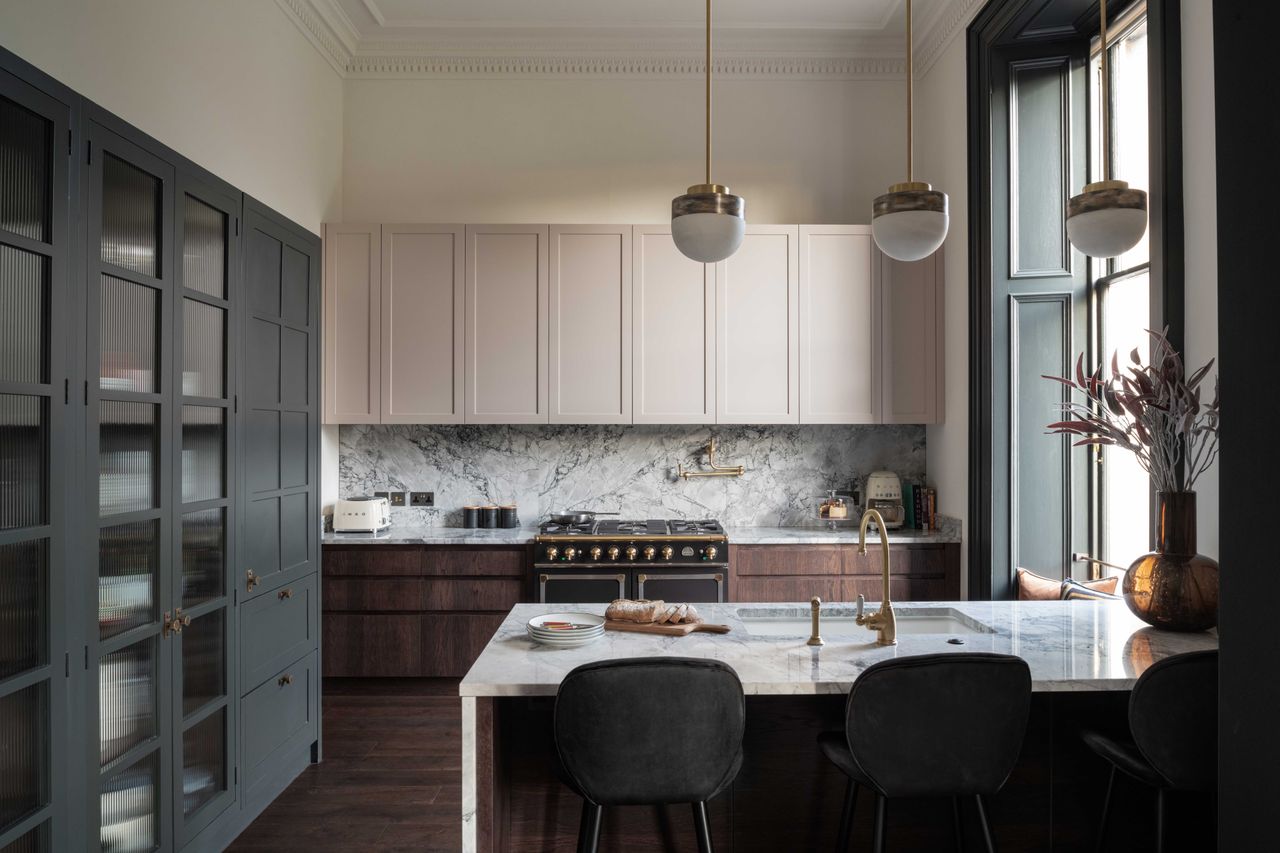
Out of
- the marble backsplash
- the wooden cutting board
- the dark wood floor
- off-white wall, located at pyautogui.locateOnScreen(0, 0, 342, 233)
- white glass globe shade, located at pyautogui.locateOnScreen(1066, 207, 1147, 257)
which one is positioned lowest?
the dark wood floor

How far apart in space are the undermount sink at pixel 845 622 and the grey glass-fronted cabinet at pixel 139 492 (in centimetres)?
183

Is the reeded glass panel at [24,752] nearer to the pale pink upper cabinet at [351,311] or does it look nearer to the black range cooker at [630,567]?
the black range cooker at [630,567]

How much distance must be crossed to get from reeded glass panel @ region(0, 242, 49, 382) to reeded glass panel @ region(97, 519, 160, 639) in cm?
51

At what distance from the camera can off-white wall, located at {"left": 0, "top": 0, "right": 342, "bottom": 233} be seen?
90.3 inches

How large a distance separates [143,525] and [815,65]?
438 cm

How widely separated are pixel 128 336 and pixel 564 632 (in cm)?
154

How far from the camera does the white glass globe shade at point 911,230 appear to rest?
2.14 metres

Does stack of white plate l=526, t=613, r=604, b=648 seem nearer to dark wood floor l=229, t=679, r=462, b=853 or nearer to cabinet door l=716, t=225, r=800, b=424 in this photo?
dark wood floor l=229, t=679, r=462, b=853

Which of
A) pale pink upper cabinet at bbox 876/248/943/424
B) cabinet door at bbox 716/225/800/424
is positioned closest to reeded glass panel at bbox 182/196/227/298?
cabinet door at bbox 716/225/800/424

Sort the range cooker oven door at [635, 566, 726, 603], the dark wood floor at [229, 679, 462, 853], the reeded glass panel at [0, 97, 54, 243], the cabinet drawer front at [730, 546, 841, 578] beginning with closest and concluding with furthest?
the reeded glass panel at [0, 97, 54, 243] → the dark wood floor at [229, 679, 462, 853] → the range cooker oven door at [635, 566, 726, 603] → the cabinet drawer front at [730, 546, 841, 578]

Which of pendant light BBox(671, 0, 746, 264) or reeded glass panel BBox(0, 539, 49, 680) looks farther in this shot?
pendant light BBox(671, 0, 746, 264)

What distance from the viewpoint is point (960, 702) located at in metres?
1.80

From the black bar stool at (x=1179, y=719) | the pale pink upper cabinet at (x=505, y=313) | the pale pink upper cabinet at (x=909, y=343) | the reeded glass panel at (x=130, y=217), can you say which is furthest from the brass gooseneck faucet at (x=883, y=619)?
the pale pink upper cabinet at (x=505, y=313)

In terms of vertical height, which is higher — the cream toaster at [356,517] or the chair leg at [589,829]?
the cream toaster at [356,517]
